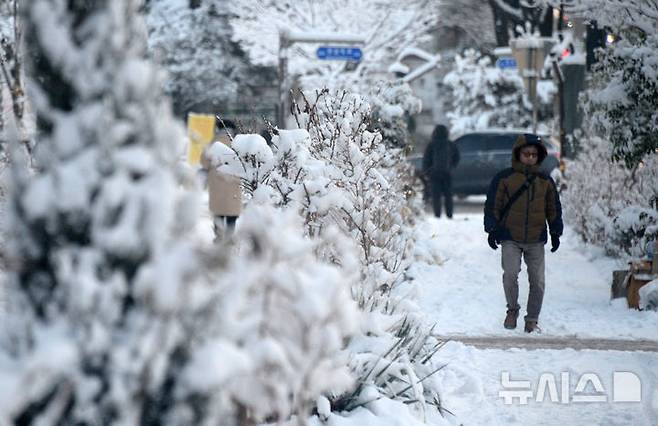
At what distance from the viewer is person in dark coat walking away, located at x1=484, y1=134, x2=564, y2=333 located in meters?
7.98

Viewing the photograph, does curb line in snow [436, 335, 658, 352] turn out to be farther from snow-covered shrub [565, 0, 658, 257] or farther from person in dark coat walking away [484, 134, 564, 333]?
snow-covered shrub [565, 0, 658, 257]

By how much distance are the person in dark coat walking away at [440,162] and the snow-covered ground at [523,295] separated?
2694 millimetres

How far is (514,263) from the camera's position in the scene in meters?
8.16

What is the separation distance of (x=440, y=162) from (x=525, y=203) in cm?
929

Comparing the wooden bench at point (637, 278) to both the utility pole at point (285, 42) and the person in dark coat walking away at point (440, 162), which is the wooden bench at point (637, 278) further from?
the utility pole at point (285, 42)

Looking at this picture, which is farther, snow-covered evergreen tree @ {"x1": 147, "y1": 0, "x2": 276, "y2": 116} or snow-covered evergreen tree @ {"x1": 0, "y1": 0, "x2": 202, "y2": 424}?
snow-covered evergreen tree @ {"x1": 147, "y1": 0, "x2": 276, "y2": 116}

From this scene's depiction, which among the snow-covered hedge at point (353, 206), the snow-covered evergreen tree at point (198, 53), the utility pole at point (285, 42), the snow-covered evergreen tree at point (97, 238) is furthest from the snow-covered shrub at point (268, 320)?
the snow-covered evergreen tree at point (198, 53)

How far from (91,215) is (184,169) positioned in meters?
0.35

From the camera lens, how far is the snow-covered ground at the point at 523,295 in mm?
8125

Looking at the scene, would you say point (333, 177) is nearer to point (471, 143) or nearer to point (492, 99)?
point (471, 143)

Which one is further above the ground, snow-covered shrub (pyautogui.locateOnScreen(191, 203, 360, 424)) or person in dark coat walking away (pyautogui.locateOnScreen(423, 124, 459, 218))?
snow-covered shrub (pyautogui.locateOnScreen(191, 203, 360, 424))

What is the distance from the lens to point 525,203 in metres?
7.97

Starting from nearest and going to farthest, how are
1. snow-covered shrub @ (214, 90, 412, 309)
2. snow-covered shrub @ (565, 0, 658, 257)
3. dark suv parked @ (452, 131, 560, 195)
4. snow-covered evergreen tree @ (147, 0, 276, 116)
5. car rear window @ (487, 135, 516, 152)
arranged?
1. snow-covered shrub @ (214, 90, 412, 309)
2. snow-covered shrub @ (565, 0, 658, 257)
3. dark suv parked @ (452, 131, 560, 195)
4. car rear window @ (487, 135, 516, 152)
5. snow-covered evergreen tree @ (147, 0, 276, 116)

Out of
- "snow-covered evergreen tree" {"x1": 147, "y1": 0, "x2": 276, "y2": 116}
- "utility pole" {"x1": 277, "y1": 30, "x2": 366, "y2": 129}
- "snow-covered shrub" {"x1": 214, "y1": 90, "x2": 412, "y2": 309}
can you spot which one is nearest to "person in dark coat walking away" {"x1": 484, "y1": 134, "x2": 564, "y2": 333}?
"snow-covered shrub" {"x1": 214, "y1": 90, "x2": 412, "y2": 309}
